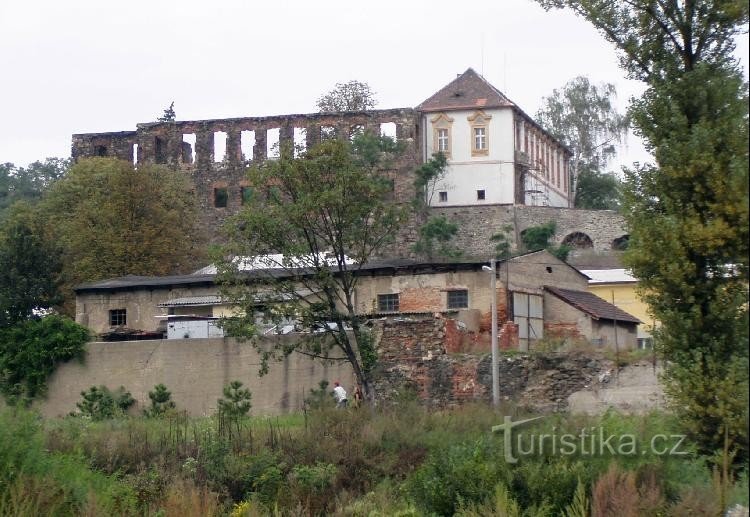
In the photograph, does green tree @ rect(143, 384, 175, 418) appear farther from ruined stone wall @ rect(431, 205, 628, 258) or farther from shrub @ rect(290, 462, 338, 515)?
A: ruined stone wall @ rect(431, 205, 628, 258)

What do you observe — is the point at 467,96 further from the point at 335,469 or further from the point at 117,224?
the point at 335,469

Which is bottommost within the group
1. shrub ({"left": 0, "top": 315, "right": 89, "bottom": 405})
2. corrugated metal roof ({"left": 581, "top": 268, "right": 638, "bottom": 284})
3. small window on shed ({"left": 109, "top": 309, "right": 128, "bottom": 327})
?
shrub ({"left": 0, "top": 315, "right": 89, "bottom": 405})

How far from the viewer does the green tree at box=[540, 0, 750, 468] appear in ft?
46.5

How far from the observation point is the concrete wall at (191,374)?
3186 cm

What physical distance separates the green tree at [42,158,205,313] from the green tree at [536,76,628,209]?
82.5 feet

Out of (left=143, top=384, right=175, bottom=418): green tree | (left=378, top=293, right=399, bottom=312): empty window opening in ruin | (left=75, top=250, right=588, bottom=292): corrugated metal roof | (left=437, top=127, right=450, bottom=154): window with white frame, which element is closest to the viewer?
(left=75, top=250, right=588, bottom=292): corrugated metal roof

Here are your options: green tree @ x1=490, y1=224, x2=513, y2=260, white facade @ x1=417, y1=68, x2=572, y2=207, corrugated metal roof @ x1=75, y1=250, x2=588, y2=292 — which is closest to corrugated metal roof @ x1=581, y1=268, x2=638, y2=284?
corrugated metal roof @ x1=75, y1=250, x2=588, y2=292

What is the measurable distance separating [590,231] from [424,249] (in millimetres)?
8104

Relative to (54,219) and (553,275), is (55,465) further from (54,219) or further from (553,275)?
(54,219)

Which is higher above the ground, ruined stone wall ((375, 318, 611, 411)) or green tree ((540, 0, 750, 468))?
green tree ((540, 0, 750, 468))

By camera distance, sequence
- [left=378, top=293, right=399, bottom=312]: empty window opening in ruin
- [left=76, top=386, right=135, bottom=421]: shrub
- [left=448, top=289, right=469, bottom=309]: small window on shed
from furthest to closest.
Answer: [left=378, top=293, right=399, bottom=312]: empty window opening in ruin
[left=448, top=289, right=469, bottom=309]: small window on shed
[left=76, top=386, right=135, bottom=421]: shrub

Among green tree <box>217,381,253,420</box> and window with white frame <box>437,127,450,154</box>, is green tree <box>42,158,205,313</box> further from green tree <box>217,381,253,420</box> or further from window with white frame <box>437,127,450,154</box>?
green tree <box>217,381,253,420</box>

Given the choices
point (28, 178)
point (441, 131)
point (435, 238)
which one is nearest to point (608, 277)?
point (435, 238)

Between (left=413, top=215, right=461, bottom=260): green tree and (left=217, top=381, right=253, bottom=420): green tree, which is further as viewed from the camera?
(left=413, top=215, right=461, bottom=260): green tree
